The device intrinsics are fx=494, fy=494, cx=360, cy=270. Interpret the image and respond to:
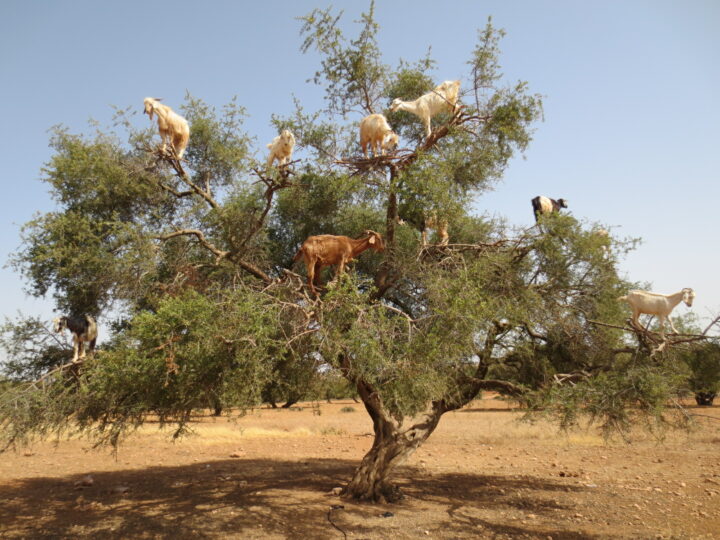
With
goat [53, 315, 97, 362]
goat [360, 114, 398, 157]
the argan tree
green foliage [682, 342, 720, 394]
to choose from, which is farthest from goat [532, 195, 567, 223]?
goat [53, 315, 97, 362]

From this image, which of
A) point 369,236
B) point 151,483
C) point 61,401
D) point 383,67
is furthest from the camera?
point 151,483

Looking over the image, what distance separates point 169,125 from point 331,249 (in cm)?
343

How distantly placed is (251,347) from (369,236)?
8.62 feet

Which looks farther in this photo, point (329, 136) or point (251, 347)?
point (329, 136)

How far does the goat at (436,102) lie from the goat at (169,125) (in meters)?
3.71

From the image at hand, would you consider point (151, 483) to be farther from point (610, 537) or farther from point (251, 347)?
point (610, 537)

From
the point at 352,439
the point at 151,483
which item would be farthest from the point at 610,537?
the point at 352,439

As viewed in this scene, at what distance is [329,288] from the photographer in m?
6.68

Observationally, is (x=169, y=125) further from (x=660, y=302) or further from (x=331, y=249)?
(x=660, y=302)

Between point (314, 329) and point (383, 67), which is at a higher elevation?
point (383, 67)

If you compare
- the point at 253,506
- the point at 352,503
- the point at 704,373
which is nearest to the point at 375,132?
the point at 352,503

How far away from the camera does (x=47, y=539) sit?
7.59 meters

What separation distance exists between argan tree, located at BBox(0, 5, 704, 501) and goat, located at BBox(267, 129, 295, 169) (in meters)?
0.48

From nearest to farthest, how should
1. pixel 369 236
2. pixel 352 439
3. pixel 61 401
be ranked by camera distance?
pixel 61 401, pixel 369 236, pixel 352 439
